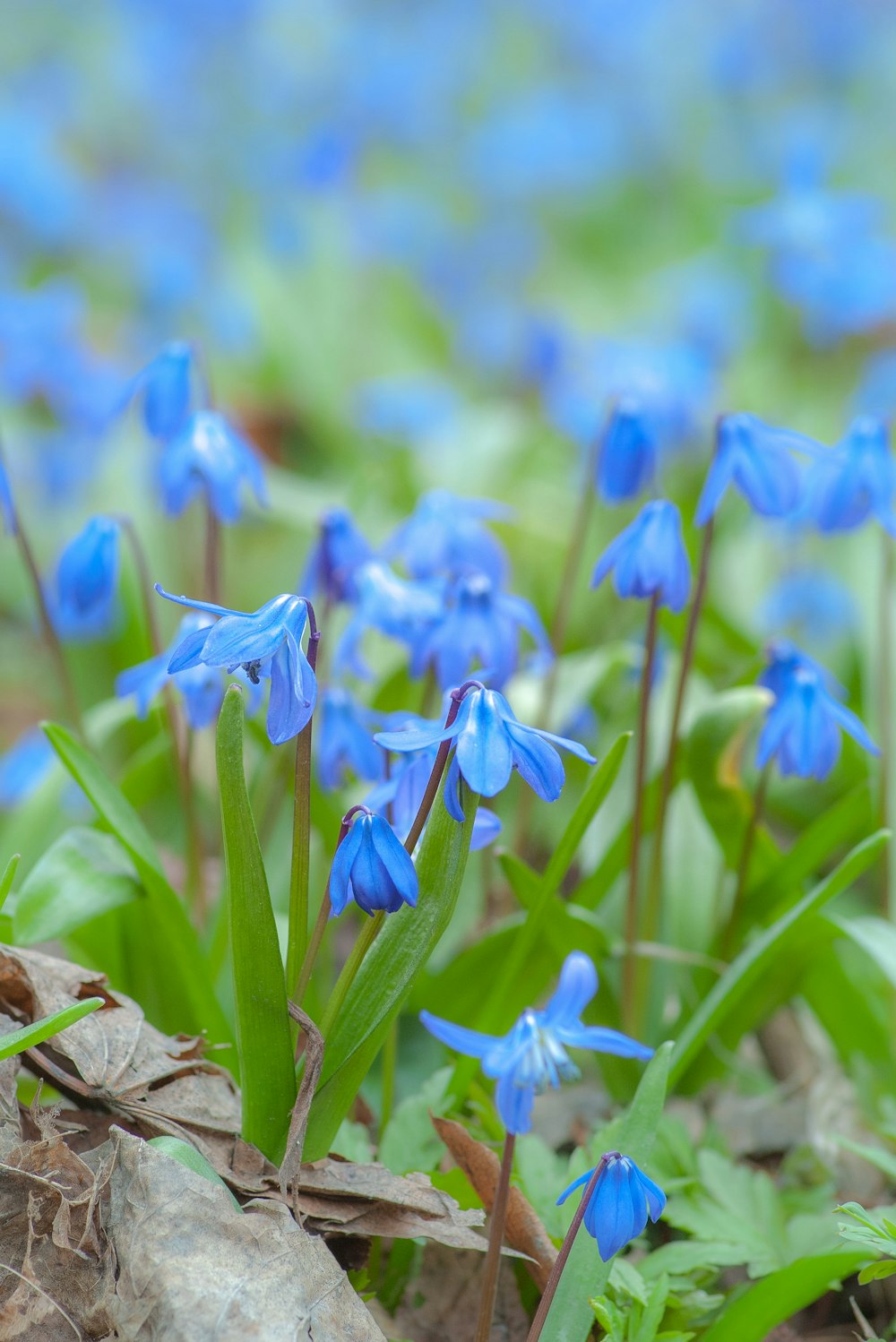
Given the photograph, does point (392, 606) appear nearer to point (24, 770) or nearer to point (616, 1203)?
point (616, 1203)

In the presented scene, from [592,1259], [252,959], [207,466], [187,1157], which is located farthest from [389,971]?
[207,466]

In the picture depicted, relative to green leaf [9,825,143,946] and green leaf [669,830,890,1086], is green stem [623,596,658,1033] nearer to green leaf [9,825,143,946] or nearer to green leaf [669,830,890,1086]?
green leaf [669,830,890,1086]

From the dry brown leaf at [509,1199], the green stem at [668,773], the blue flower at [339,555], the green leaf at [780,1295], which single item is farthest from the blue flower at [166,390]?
the green leaf at [780,1295]

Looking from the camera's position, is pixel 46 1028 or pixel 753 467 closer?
pixel 46 1028

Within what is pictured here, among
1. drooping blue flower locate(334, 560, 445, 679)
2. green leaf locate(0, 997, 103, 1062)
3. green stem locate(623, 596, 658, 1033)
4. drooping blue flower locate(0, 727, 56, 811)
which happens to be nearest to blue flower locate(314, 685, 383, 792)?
drooping blue flower locate(334, 560, 445, 679)

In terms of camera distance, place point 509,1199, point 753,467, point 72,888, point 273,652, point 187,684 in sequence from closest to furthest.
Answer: point 273,652
point 509,1199
point 72,888
point 753,467
point 187,684

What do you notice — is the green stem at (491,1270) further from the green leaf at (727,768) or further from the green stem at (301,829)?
the green leaf at (727,768)

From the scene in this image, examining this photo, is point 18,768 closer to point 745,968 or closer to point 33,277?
point 745,968
